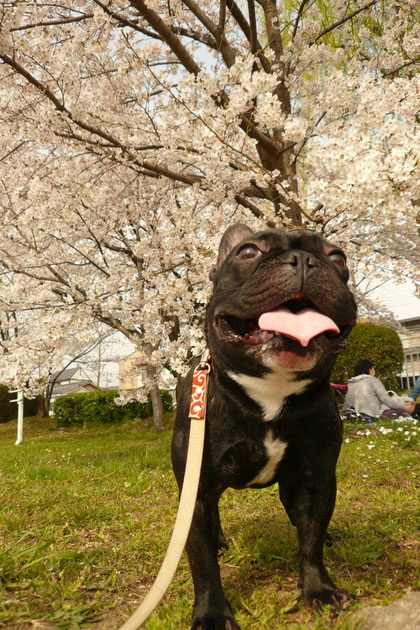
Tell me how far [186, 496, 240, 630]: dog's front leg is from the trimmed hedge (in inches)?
550

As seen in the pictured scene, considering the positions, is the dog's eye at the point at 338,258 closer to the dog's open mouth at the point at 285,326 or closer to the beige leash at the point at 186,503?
the dog's open mouth at the point at 285,326

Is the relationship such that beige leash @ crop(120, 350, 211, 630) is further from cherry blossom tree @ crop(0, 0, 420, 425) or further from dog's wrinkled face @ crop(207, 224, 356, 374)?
cherry blossom tree @ crop(0, 0, 420, 425)

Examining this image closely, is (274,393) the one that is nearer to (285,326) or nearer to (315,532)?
(285,326)

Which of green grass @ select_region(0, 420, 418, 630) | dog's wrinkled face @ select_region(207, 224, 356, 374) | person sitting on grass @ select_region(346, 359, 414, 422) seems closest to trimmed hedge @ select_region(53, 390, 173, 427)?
person sitting on grass @ select_region(346, 359, 414, 422)

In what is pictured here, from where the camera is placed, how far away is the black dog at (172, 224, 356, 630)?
1.69 metres

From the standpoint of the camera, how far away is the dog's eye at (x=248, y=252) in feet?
6.18

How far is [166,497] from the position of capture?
4.06 m

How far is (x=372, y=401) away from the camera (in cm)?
869

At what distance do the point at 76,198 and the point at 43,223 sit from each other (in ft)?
5.20

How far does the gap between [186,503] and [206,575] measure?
14.7 inches

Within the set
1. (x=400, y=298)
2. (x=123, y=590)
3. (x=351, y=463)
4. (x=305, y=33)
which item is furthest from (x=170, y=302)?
(x=400, y=298)

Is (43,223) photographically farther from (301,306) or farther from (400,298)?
(400,298)

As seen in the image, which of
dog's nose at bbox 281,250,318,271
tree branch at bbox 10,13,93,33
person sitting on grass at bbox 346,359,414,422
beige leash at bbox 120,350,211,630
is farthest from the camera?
person sitting on grass at bbox 346,359,414,422

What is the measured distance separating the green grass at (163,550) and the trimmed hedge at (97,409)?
1138cm
